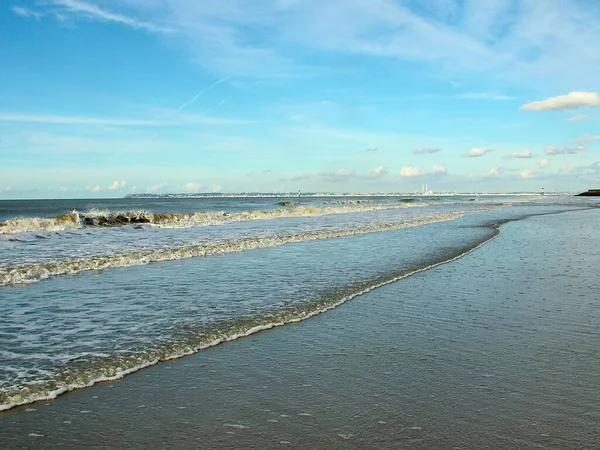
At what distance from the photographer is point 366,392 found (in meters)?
5.02

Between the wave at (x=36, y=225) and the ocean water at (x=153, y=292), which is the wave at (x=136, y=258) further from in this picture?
the wave at (x=36, y=225)

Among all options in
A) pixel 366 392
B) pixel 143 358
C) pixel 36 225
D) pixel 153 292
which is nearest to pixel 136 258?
pixel 153 292

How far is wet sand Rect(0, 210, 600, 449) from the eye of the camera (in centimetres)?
408

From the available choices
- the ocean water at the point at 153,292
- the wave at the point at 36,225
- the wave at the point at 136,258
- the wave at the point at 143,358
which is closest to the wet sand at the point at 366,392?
the wave at the point at 143,358

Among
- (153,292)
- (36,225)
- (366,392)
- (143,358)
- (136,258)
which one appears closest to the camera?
(366,392)

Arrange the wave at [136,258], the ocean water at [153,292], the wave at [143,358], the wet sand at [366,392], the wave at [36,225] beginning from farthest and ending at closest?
1. the wave at [36,225]
2. the wave at [136,258]
3. the ocean water at [153,292]
4. the wave at [143,358]
5. the wet sand at [366,392]

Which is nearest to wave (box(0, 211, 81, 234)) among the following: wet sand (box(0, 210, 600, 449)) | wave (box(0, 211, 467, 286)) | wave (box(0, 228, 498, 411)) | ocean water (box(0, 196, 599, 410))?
ocean water (box(0, 196, 599, 410))

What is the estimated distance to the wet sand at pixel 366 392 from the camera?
13.4 feet

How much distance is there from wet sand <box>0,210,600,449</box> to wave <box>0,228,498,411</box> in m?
0.19

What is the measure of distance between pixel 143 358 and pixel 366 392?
2861 millimetres

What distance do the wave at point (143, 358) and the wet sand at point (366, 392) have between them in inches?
7.3

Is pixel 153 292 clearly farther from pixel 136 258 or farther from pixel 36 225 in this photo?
pixel 36 225

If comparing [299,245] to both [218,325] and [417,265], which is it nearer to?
[417,265]

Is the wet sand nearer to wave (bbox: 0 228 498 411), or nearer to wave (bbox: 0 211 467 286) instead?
wave (bbox: 0 228 498 411)
